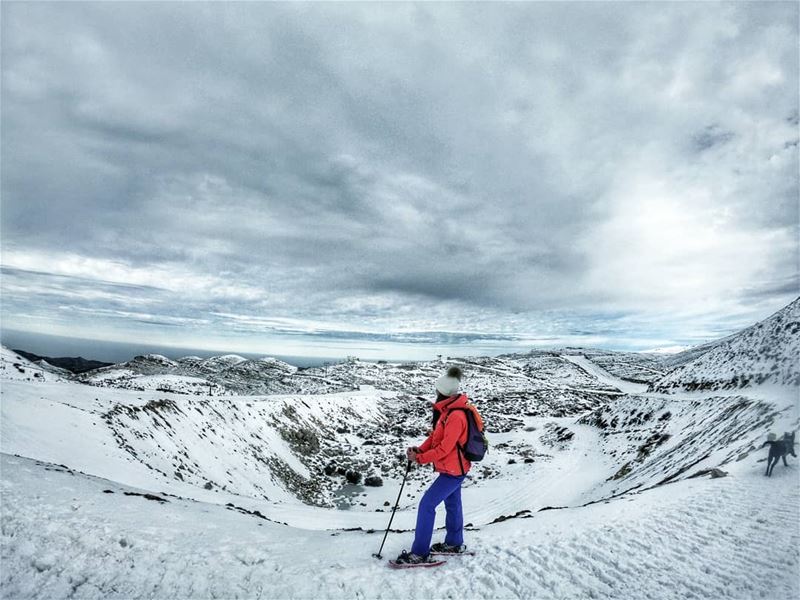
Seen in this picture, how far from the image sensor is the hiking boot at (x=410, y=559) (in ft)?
20.9

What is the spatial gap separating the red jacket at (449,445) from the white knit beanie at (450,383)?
0.90 ft

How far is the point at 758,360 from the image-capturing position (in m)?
25.2

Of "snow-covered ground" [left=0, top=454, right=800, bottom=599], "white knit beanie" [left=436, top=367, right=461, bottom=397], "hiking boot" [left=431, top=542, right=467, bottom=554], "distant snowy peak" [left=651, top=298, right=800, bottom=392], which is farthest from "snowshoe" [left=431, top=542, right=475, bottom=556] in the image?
"distant snowy peak" [left=651, top=298, right=800, bottom=392]

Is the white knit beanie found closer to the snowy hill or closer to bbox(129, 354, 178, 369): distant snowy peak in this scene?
the snowy hill

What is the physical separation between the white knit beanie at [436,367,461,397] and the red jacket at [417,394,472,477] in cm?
27

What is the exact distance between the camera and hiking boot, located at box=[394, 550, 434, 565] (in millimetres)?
6369

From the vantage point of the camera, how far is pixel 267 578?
6.18 meters

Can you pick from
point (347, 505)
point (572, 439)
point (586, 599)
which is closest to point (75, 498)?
point (586, 599)

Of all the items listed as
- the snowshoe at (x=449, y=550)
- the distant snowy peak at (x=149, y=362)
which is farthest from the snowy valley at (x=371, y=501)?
the distant snowy peak at (x=149, y=362)

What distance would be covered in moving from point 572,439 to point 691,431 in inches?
641

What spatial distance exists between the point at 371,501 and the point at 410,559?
18.8m

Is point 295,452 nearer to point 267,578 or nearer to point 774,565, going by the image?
point 267,578

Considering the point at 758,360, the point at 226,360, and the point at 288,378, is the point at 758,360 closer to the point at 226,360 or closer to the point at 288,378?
the point at 288,378

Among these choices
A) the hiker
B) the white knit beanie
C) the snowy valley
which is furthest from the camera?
the hiker
